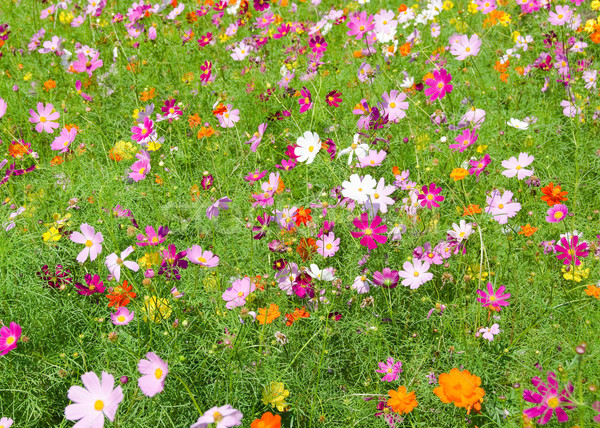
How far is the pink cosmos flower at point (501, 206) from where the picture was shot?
1.55m

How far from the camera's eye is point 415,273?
1.43 m

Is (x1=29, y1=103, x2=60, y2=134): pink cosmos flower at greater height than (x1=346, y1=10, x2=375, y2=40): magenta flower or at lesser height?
lesser

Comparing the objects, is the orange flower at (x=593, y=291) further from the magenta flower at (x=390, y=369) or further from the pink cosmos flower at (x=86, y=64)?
the pink cosmos flower at (x=86, y=64)

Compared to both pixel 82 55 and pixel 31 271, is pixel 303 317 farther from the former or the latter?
pixel 82 55

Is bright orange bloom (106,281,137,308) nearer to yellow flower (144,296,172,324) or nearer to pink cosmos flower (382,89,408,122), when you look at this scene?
yellow flower (144,296,172,324)

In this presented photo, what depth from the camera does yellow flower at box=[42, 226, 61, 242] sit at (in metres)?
1.47

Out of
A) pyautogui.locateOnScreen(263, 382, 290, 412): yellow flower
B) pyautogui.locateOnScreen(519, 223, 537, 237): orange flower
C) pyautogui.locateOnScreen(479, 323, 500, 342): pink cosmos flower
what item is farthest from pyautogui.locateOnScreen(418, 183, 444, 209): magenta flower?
pyautogui.locateOnScreen(263, 382, 290, 412): yellow flower

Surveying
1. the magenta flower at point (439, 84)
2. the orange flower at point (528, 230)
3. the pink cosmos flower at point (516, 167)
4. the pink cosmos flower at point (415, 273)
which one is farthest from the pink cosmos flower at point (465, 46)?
the pink cosmos flower at point (415, 273)

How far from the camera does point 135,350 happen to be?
1.31 m

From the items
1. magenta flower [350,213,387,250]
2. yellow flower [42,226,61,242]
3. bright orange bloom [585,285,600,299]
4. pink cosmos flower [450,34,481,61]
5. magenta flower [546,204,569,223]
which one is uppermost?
pink cosmos flower [450,34,481,61]

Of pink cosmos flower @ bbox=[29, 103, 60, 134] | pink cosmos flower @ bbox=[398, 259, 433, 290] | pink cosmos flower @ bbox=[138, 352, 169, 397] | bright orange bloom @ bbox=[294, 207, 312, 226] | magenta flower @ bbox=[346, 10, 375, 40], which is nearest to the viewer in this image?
pink cosmos flower @ bbox=[138, 352, 169, 397]

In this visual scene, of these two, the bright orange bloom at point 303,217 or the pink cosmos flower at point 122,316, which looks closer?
the pink cosmos flower at point 122,316

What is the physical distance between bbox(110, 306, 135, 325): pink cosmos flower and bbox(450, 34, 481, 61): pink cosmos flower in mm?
1680

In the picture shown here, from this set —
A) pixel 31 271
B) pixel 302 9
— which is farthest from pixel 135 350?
pixel 302 9
